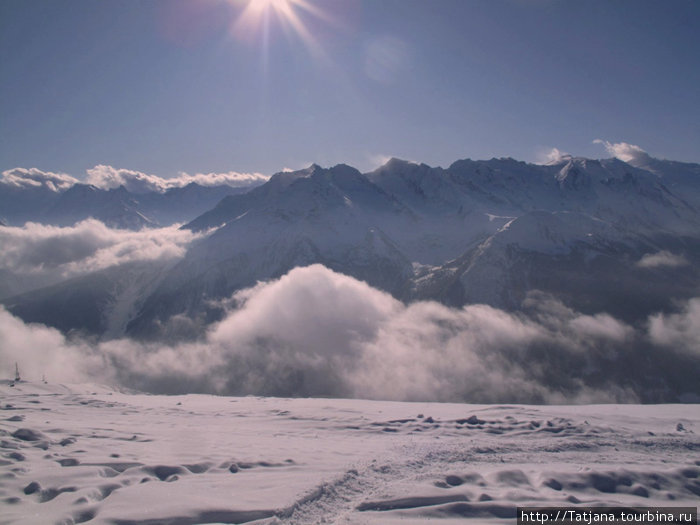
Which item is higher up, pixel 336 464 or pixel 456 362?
pixel 456 362

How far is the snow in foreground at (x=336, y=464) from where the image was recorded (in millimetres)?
10312

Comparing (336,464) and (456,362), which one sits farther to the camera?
(456,362)

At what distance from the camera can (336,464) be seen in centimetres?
1419

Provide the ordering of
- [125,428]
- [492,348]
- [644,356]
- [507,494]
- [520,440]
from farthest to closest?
[492,348]
[644,356]
[125,428]
[520,440]
[507,494]

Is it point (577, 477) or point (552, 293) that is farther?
point (552, 293)

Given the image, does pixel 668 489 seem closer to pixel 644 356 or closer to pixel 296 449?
pixel 296 449

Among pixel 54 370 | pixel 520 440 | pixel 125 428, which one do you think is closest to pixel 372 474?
pixel 520 440

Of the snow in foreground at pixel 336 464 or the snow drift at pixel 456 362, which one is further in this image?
the snow drift at pixel 456 362

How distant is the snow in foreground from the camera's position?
1031cm

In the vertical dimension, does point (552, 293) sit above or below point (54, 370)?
above

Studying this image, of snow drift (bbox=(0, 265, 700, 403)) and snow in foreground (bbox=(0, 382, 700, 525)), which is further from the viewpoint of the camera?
snow drift (bbox=(0, 265, 700, 403))

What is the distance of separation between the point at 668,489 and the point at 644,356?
172 m

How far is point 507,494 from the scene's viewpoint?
38.0 ft

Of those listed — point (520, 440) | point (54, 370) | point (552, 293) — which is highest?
point (552, 293)
